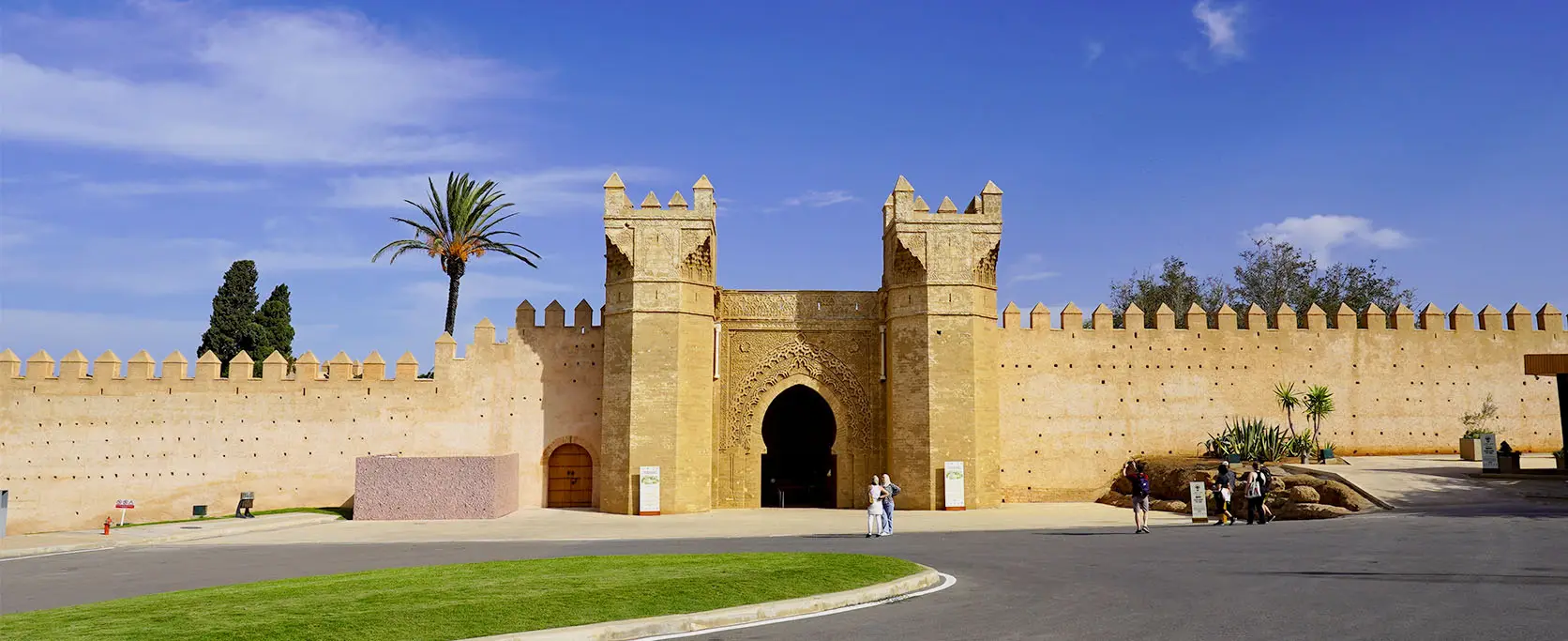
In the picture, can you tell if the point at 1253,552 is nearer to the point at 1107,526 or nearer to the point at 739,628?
the point at 1107,526

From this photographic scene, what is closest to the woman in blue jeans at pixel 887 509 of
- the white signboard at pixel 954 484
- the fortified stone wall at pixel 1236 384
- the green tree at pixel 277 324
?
the white signboard at pixel 954 484

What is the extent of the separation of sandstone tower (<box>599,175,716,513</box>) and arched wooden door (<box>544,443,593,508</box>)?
121cm

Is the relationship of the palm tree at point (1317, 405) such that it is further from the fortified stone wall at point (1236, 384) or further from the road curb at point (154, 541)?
the road curb at point (154, 541)

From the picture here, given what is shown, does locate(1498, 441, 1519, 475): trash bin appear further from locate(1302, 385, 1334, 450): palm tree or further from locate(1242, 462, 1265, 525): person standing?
locate(1242, 462, 1265, 525): person standing

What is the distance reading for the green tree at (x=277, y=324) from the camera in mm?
36188

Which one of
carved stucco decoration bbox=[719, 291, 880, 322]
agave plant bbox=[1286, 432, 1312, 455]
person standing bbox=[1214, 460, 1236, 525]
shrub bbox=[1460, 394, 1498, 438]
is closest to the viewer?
person standing bbox=[1214, 460, 1236, 525]

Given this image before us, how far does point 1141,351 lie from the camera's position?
85.3ft

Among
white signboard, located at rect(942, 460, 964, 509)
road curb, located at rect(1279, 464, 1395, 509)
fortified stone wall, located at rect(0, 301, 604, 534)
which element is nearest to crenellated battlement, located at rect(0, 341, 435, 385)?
fortified stone wall, located at rect(0, 301, 604, 534)

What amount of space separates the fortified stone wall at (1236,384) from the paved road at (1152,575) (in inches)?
324

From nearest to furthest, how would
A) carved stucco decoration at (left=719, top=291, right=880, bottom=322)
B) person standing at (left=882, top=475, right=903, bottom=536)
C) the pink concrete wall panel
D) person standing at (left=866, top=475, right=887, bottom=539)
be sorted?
1. person standing at (left=866, top=475, right=887, bottom=539)
2. person standing at (left=882, top=475, right=903, bottom=536)
3. the pink concrete wall panel
4. carved stucco decoration at (left=719, top=291, right=880, bottom=322)

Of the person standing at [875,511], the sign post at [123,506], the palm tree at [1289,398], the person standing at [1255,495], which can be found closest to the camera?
the person standing at [875,511]

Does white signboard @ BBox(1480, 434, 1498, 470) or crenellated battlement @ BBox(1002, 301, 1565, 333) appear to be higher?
crenellated battlement @ BBox(1002, 301, 1565, 333)

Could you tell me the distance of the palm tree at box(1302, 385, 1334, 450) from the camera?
2489cm

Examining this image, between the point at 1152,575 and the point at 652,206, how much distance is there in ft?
55.3
